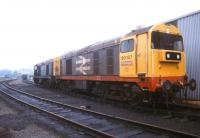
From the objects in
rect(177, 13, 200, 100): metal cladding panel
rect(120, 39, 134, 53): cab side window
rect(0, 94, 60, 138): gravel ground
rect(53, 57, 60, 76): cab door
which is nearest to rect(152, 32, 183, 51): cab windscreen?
rect(120, 39, 134, 53): cab side window

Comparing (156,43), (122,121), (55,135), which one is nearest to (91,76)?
(156,43)

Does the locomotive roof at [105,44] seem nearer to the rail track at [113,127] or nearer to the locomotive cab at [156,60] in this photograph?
the locomotive cab at [156,60]

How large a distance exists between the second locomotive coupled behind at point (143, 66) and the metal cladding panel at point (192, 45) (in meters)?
2.47

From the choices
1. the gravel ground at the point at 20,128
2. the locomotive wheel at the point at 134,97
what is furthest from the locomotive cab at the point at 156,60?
the gravel ground at the point at 20,128

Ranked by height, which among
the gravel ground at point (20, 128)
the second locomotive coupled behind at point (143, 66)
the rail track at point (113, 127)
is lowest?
the gravel ground at point (20, 128)

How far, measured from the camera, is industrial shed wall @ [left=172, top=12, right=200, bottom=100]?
1434 cm

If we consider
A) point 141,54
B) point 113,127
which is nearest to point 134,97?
point 141,54

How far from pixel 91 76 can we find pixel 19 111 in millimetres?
4812

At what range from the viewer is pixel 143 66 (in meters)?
11.2

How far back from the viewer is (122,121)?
9.39m

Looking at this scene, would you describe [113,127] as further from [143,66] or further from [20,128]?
[143,66]

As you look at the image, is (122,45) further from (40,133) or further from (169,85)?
(40,133)

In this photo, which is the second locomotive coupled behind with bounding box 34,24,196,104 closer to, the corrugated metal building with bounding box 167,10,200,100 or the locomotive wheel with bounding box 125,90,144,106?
the locomotive wheel with bounding box 125,90,144,106

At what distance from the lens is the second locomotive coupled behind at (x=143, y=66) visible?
1091 cm
